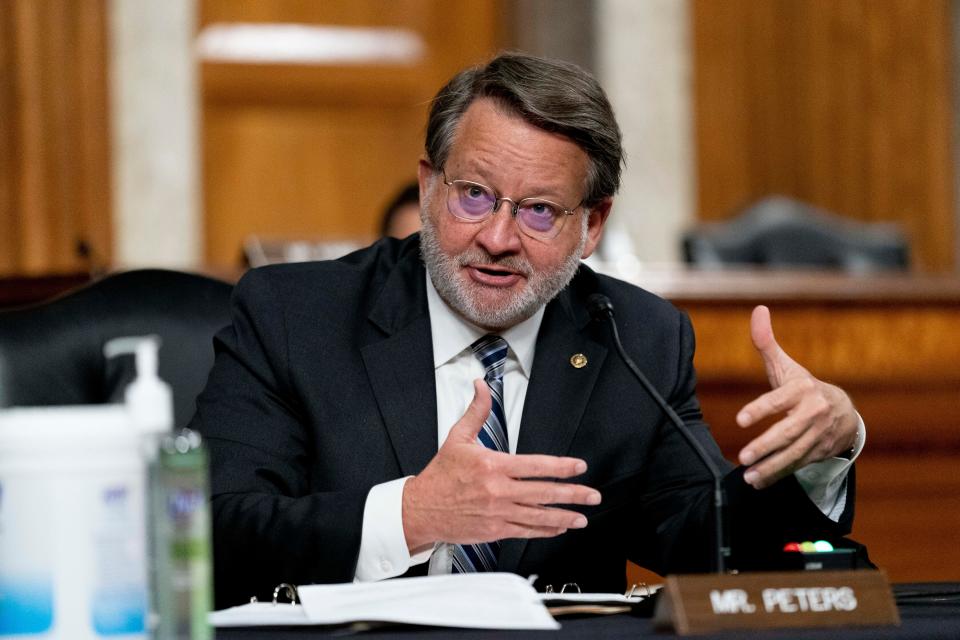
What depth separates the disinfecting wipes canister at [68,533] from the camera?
1103 mm

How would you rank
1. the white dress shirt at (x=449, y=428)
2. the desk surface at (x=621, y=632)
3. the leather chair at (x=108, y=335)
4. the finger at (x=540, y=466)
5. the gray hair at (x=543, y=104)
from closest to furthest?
the desk surface at (x=621, y=632) < the finger at (x=540, y=466) < the white dress shirt at (x=449, y=428) < the gray hair at (x=543, y=104) < the leather chair at (x=108, y=335)

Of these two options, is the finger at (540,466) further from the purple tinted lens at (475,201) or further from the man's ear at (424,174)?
the man's ear at (424,174)

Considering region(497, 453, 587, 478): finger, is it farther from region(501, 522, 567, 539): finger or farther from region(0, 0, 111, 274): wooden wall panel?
region(0, 0, 111, 274): wooden wall panel

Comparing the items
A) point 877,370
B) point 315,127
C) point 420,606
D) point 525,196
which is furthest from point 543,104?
point 315,127

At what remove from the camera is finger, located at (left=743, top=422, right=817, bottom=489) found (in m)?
1.66

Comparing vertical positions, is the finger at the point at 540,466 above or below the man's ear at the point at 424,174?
below

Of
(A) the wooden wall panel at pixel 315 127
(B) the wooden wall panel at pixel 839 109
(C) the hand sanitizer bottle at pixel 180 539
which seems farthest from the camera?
(B) the wooden wall panel at pixel 839 109

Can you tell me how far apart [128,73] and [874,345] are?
9.99 ft

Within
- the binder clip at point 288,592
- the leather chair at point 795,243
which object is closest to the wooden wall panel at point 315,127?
the leather chair at point 795,243

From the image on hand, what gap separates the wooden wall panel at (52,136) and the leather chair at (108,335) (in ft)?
9.56

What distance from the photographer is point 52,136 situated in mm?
5141

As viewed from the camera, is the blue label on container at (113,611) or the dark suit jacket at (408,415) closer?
the blue label on container at (113,611)

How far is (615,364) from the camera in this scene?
2.20 metres

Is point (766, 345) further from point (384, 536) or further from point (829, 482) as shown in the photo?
point (384, 536)
